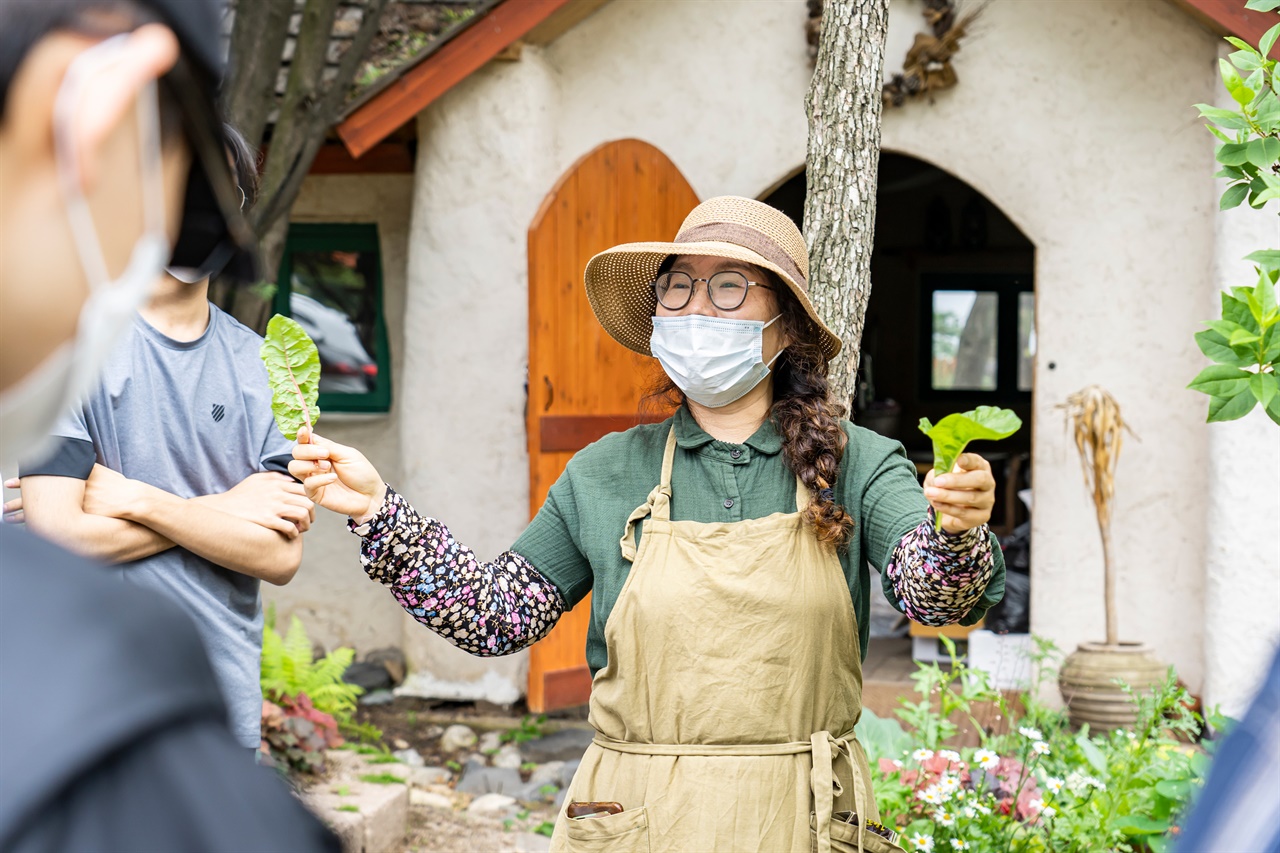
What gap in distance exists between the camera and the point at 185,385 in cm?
226

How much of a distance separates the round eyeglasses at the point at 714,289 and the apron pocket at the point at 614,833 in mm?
968

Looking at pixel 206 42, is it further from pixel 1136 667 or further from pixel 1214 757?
pixel 1136 667

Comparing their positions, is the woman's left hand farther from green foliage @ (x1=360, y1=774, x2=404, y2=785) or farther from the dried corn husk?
the dried corn husk

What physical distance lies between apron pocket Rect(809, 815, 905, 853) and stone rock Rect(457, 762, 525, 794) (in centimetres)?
355

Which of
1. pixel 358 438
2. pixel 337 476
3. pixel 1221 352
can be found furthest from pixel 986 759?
pixel 358 438

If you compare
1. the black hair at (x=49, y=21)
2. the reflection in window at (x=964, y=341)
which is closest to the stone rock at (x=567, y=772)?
the black hair at (x=49, y=21)

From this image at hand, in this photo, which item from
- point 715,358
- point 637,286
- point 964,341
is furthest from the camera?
point 964,341

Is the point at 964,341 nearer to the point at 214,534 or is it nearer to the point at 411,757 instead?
the point at 411,757

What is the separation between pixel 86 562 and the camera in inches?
25.1

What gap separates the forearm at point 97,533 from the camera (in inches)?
83.8

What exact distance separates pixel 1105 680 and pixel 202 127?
5.12 metres

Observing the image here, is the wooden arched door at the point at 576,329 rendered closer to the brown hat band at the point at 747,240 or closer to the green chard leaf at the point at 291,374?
the brown hat band at the point at 747,240

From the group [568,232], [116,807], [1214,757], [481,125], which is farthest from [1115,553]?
[116,807]

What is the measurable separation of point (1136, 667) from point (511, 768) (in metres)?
2.81
